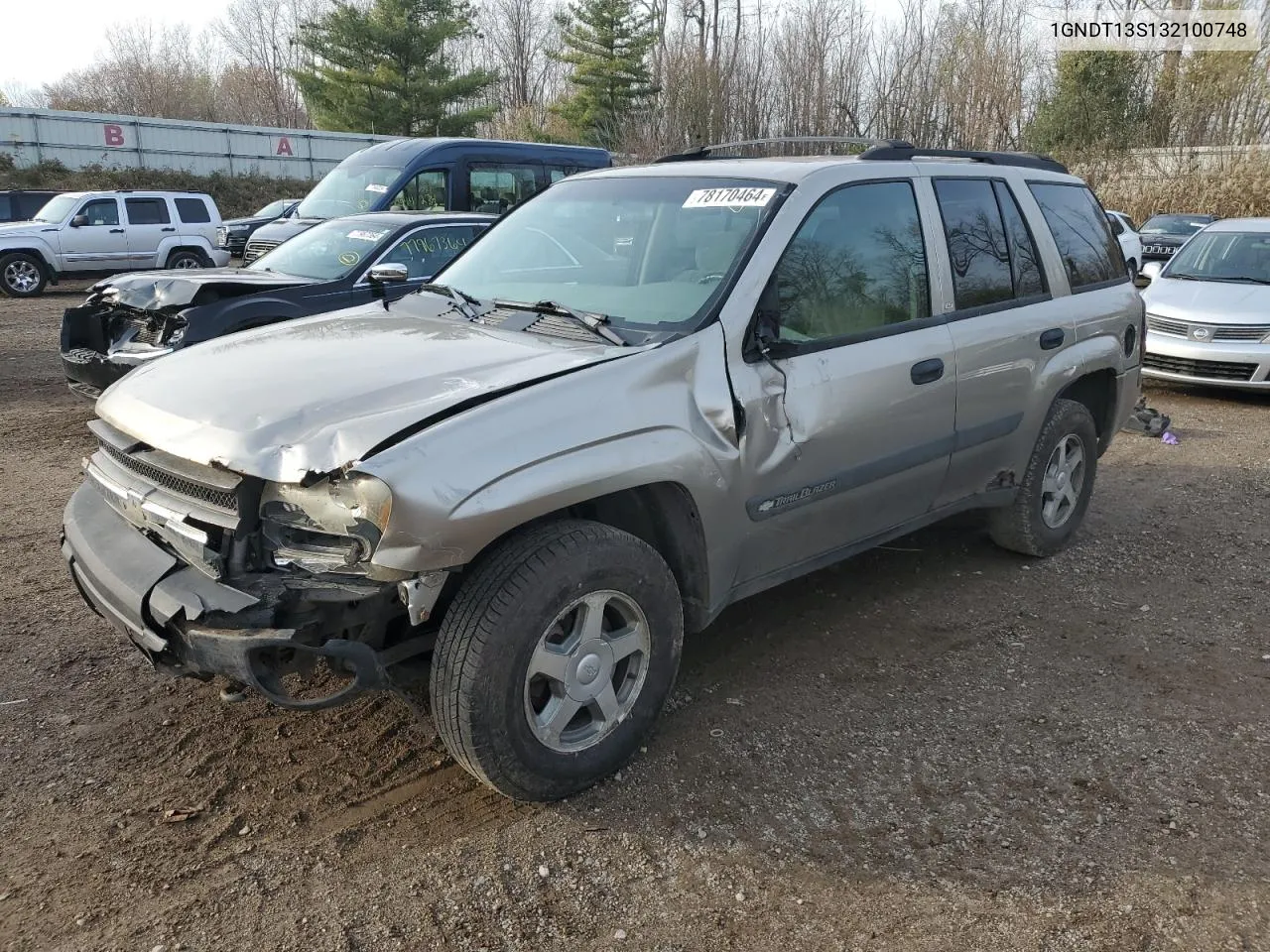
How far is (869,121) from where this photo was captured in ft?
83.8

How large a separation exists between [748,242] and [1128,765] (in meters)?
2.17

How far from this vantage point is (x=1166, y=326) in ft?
30.8

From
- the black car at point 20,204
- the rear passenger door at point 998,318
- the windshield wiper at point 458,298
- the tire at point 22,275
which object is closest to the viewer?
the windshield wiper at point 458,298

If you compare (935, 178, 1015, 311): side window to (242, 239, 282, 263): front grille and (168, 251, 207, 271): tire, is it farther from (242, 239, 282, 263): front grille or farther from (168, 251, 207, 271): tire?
(168, 251, 207, 271): tire

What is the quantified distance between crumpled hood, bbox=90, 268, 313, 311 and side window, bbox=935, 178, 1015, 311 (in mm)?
5258

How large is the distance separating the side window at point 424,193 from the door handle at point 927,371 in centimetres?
870

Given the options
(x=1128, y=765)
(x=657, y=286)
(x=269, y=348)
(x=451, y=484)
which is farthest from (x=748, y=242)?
(x=1128, y=765)

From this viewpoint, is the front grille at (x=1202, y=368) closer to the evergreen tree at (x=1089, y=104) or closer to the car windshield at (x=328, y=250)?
the car windshield at (x=328, y=250)

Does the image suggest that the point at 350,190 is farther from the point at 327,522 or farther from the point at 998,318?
the point at 327,522

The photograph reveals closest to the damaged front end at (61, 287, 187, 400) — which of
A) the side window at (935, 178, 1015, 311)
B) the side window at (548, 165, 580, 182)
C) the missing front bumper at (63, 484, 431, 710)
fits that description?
the missing front bumper at (63, 484, 431, 710)

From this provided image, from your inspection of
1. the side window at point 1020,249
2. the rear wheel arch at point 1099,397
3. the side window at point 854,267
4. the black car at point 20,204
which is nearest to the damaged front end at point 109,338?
the side window at point 854,267

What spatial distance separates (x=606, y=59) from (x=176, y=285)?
3385 centimetres

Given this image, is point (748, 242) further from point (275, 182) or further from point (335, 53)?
point (335, 53)

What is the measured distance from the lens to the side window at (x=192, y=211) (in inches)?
750
